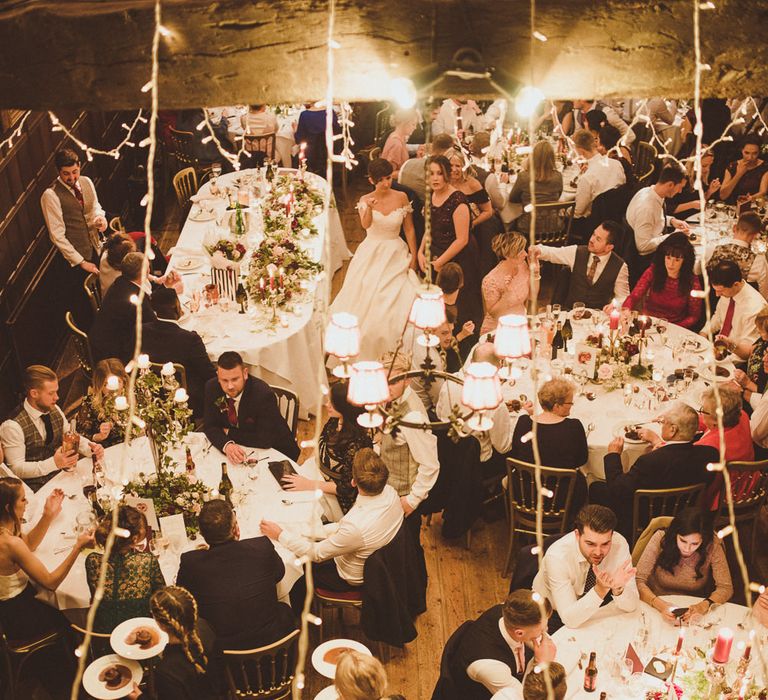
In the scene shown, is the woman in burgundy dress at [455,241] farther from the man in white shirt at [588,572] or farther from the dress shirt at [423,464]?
the man in white shirt at [588,572]

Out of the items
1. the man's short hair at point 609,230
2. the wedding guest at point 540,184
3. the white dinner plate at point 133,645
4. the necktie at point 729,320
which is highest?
the wedding guest at point 540,184

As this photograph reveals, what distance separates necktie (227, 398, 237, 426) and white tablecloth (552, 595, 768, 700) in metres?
2.04

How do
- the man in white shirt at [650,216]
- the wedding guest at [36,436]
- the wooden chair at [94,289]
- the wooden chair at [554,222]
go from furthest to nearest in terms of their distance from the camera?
the wooden chair at [554,222]
the man in white shirt at [650,216]
the wooden chair at [94,289]
the wedding guest at [36,436]

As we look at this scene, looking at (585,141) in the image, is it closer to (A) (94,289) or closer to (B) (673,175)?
(B) (673,175)

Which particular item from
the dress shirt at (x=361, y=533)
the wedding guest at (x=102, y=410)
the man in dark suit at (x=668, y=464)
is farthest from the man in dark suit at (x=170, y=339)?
the man in dark suit at (x=668, y=464)

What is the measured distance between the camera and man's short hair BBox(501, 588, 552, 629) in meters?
3.55

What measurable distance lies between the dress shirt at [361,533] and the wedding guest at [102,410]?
120 centimetres

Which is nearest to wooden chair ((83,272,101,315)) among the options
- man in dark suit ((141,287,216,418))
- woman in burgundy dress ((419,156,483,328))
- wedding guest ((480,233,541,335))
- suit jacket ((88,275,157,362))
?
suit jacket ((88,275,157,362))

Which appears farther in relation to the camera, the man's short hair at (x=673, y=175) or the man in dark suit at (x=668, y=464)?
the man's short hair at (x=673, y=175)

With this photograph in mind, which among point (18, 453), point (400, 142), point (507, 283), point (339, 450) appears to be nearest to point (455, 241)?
point (507, 283)

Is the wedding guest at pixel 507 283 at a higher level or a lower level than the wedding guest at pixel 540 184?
lower

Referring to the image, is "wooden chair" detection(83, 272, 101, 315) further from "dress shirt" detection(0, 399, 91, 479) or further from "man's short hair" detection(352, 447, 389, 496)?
"man's short hair" detection(352, 447, 389, 496)

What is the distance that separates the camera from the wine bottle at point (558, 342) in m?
5.48

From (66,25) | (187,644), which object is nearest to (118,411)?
(187,644)
